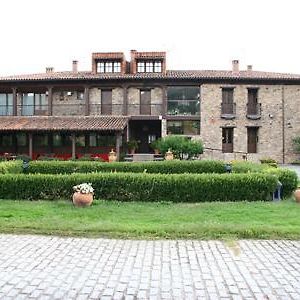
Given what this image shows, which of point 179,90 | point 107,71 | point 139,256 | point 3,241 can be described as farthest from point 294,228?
point 107,71

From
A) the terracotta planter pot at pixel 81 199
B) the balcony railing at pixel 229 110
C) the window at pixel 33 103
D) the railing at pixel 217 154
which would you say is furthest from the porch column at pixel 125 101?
the terracotta planter pot at pixel 81 199

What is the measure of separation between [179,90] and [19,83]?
1335 centimetres

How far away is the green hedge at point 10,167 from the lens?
48.3ft

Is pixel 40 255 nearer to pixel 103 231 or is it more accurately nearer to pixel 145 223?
pixel 103 231

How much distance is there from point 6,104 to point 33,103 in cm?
259

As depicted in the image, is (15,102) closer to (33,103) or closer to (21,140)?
(33,103)

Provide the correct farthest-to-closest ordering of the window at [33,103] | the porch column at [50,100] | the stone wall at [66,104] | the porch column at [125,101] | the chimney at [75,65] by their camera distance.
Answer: the chimney at [75,65] → the window at [33,103] → the stone wall at [66,104] → the porch column at [50,100] → the porch column at [125,101]

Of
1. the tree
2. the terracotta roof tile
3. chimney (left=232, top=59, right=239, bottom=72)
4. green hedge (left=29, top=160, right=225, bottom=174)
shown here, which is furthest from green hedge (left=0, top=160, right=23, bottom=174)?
chimney (left=232, top=59, right=239, bottom=72)

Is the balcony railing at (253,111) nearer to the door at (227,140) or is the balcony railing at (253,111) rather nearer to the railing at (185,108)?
the door at (227,140)

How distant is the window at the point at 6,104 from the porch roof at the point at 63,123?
161 centimetres

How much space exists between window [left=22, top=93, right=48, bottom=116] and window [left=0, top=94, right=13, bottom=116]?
1.21m

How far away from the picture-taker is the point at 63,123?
3020 centimetres

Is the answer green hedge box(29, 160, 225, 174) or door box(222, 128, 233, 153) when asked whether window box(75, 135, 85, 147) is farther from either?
green hedge box(29, 160, 225, 174)

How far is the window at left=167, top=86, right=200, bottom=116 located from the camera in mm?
31781
